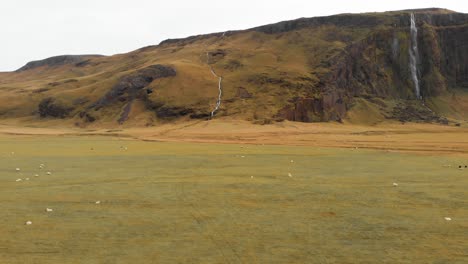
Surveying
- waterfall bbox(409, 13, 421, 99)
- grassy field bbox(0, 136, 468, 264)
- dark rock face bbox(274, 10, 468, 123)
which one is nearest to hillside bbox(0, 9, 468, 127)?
dark rock face bbox(274, 10, 468, 123)

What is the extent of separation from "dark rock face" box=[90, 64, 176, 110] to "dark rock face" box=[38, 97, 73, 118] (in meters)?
8.16

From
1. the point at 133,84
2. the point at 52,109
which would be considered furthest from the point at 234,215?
the point at 52,109

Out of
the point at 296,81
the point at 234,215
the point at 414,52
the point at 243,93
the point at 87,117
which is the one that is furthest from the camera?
the point at 414,52

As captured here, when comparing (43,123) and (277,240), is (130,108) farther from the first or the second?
(277,240)

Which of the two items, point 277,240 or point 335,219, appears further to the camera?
point 335,219

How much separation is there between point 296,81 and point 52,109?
2417 inches

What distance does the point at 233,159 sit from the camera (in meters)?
35.3

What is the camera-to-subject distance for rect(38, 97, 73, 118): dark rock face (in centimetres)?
11888

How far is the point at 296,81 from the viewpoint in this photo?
112625 mm

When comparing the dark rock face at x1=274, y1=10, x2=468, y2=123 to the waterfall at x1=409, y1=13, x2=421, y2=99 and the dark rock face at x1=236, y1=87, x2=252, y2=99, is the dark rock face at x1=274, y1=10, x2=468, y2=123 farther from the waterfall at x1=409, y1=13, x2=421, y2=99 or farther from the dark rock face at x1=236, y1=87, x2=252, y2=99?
the dark rock face at x1=236, y1=87, x2=252, y2=99

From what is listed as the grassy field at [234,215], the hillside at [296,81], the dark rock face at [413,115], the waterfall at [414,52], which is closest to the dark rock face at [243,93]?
the hillside at [296,81]

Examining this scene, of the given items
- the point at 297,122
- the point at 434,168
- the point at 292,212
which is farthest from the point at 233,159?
the point at 297,122

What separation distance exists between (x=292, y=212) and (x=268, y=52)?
121 m

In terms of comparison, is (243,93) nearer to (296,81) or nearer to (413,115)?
(296,81)
